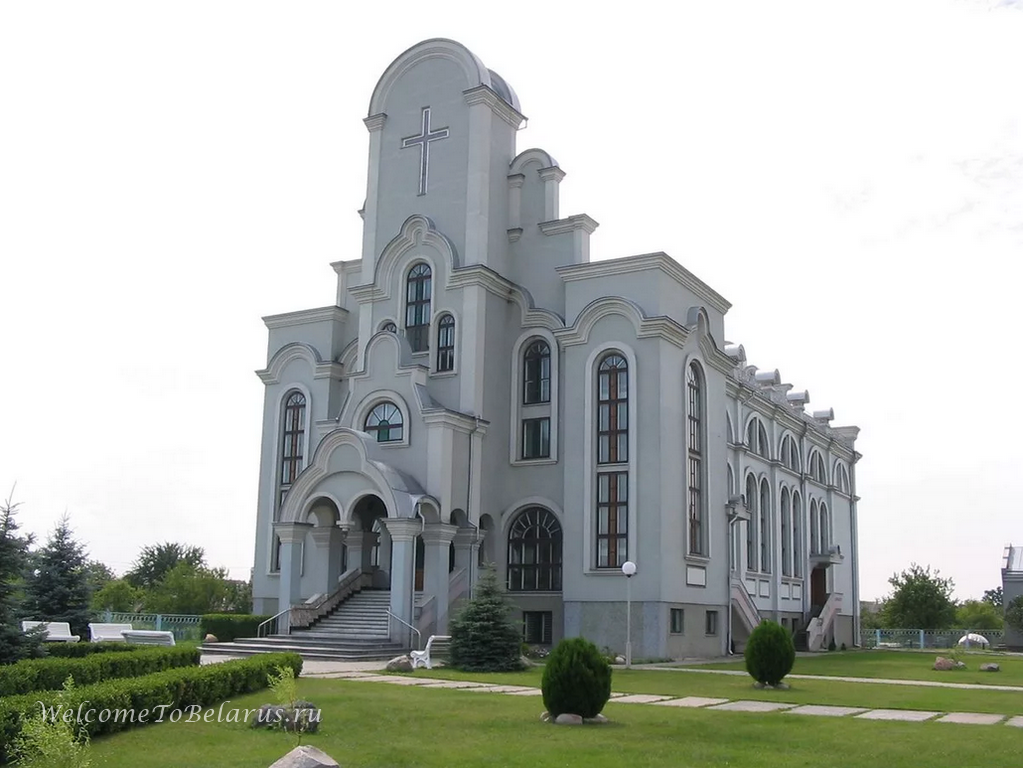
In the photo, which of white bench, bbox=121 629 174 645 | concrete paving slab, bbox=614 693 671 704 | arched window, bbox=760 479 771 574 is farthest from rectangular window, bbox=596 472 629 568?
white bench, bbox=121 629 174 645

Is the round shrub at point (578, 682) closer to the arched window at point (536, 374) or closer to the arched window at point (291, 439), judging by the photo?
the arched window at point (536, 374)

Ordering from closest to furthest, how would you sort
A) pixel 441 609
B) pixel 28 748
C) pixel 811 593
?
pixel 28 748 < pixel 441 609 < pixel 811 593

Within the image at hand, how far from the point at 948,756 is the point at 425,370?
72.7ft

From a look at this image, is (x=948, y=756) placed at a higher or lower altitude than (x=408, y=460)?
lower

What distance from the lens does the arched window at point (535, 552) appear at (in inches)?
1246

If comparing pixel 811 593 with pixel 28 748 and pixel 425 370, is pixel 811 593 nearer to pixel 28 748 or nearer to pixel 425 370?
pixel 425 370

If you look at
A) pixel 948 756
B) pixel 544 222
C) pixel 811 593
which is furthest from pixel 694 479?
pixel 948 756

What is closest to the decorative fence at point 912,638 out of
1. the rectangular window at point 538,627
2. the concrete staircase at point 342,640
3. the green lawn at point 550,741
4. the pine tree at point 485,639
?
the rectangular window at point 538,627

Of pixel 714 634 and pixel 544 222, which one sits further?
pixel 544 222

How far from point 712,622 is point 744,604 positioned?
2417mm

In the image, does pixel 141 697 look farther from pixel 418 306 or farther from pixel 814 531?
pixel 814 531

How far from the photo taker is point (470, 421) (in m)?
31.3

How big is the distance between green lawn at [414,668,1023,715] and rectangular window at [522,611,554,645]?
25.4ft

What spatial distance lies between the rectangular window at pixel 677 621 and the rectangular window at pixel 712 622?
2053mm
